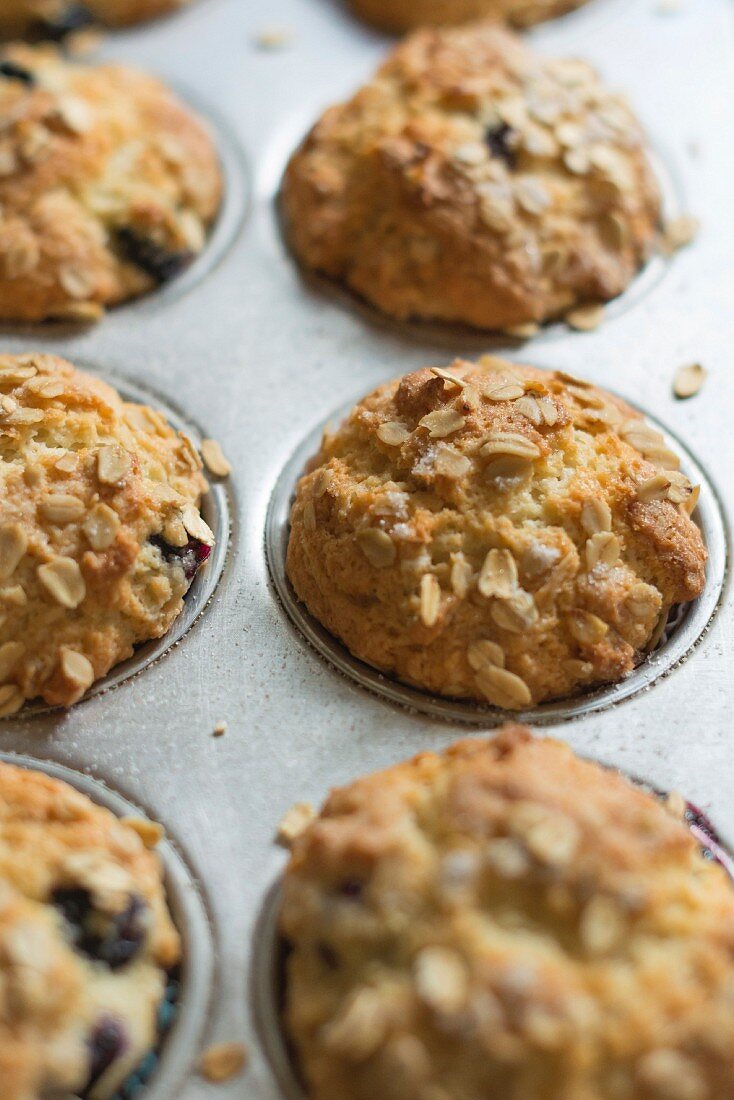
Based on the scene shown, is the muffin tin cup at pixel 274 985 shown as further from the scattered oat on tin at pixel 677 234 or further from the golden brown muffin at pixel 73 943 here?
the scattered oat on tin at pixel 677 234

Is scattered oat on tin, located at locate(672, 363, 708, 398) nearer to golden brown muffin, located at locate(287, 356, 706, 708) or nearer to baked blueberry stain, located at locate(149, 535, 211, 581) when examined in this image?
golden brown muffin, located at locate(287, 356, 706, 708)

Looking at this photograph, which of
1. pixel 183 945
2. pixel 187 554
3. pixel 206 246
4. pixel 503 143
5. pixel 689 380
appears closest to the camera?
pixel 183 945

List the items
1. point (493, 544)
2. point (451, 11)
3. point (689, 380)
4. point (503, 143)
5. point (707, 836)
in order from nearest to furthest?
point (707, 836) → point (493, 544) → point (689, 380) → point (503, 143) → point (451, 11)

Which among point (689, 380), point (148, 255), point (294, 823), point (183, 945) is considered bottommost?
point (183, 945)

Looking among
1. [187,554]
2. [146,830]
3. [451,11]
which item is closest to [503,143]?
[451,11]

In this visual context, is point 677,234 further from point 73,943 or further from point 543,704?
point 73,943

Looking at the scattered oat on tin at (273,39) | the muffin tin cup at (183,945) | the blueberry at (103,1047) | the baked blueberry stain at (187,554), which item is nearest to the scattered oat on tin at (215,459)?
the baked blueberry stain at (187,554)
